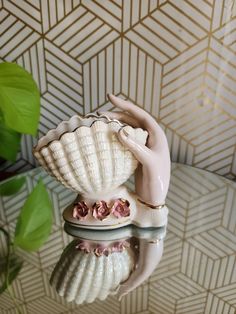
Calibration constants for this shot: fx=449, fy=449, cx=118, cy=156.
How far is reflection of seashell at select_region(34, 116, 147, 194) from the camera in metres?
0.56

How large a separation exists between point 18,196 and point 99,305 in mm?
317

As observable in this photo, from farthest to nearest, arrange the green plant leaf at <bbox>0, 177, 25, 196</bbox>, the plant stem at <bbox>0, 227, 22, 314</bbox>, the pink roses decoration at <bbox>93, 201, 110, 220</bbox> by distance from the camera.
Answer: the green plant leaf at <bbox>0, 177, 25, 196</bbox>, the pink roses decoration at <bbox>93, 201, 110, 220</bbox>, the plant stem at <bbox>0, 227, 22, 314</bbox>

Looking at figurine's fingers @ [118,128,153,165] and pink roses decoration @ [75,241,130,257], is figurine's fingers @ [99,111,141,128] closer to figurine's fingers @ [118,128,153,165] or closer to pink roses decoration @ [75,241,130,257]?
figurine's fingers @ [118,128,153,165]

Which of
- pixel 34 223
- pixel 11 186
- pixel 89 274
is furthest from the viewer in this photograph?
pixel 11 186

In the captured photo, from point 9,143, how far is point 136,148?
A: 13.8 inches

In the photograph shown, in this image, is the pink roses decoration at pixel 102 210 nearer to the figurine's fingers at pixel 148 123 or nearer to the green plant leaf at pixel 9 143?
the figurine's fingers at pixel 148 123

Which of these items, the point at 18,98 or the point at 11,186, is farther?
the point at 11,186

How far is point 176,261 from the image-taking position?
0.61 m

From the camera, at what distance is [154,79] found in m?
0.84

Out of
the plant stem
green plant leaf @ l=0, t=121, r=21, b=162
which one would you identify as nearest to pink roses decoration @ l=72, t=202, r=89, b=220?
the plant stem

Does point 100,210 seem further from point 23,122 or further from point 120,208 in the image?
point 23,122

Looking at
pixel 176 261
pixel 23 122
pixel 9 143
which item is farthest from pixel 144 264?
pixel 9 143

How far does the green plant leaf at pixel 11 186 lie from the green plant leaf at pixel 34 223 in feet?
0.26

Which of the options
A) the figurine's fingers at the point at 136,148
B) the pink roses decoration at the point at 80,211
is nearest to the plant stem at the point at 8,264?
the pink roses decoration at the point at 80,211
